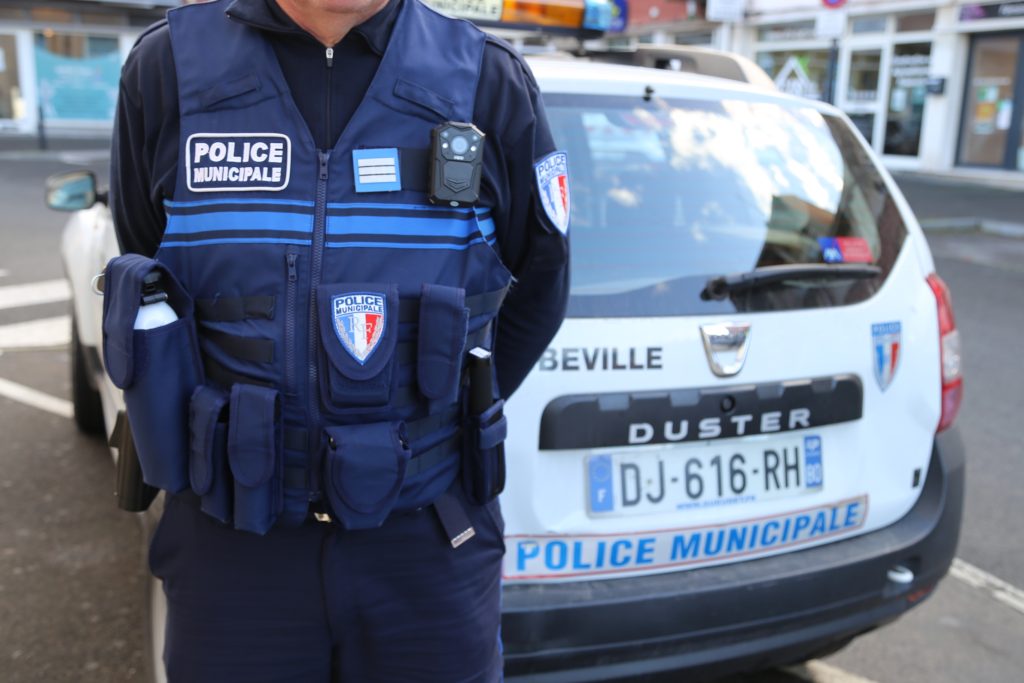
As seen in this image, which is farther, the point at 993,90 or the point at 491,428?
the point at 993,90

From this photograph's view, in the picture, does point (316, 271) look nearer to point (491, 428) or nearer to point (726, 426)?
point (491, 428)

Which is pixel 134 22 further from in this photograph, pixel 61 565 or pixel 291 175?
pixel 291 175

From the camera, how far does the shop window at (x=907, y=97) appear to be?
62.4 feet

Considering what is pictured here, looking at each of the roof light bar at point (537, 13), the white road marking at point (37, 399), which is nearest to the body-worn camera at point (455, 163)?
the roof light bar at point (537, 13)

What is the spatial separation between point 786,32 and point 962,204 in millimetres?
8823

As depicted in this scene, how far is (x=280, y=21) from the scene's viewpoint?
1.56 meters

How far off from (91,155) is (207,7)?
20678mm

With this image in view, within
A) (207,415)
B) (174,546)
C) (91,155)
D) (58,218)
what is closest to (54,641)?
(174,546)

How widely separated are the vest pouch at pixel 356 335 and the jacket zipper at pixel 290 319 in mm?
45

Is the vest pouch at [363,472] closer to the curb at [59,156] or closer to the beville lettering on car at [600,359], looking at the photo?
the beville lettering on car at [600,359]

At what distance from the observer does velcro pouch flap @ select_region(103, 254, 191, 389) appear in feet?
4.86

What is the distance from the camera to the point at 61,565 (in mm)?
3494

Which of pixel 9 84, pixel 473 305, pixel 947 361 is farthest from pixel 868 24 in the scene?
pixel 473 305

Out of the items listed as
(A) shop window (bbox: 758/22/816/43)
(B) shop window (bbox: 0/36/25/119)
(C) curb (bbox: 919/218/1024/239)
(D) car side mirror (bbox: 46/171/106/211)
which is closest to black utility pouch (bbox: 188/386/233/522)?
(D) car side mirror (bbox: 46/171/106/211)
